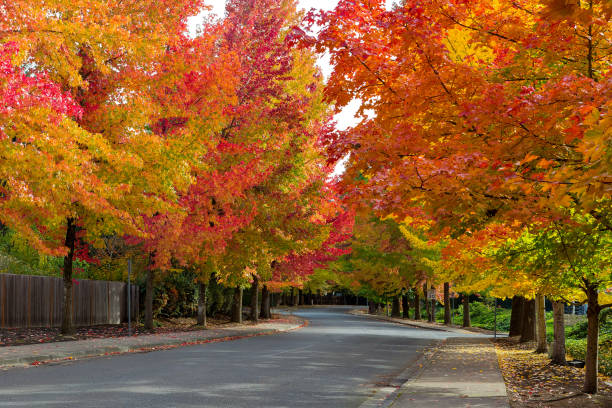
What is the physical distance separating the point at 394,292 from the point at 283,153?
30.1 metres

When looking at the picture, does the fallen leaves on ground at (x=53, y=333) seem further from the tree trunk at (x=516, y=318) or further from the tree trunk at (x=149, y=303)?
the tree trunk at (x=516, y=318)

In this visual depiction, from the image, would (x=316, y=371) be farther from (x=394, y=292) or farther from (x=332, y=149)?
(x=394, y=292)

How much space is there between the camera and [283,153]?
24344 mm

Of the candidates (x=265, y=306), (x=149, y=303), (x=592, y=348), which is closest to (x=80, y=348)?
(x=149, y=303)

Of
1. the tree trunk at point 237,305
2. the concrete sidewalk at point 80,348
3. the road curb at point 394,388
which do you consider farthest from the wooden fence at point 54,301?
the road curb at point 394,388

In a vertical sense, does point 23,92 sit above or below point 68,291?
above

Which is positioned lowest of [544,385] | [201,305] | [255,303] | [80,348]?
[255,303]

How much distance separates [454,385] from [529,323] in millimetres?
14824

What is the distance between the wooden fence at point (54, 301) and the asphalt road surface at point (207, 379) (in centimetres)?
690

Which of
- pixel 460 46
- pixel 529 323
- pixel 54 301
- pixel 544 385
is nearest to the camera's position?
pixel 460 46

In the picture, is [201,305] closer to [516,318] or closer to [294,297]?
[516,318]

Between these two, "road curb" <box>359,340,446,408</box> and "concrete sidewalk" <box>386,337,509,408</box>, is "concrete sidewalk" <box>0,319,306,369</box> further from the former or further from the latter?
"concrete sidewalk" <box>386,337,509,408</box>

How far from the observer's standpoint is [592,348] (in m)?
11.0

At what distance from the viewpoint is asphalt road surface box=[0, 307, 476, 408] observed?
27.9ft
